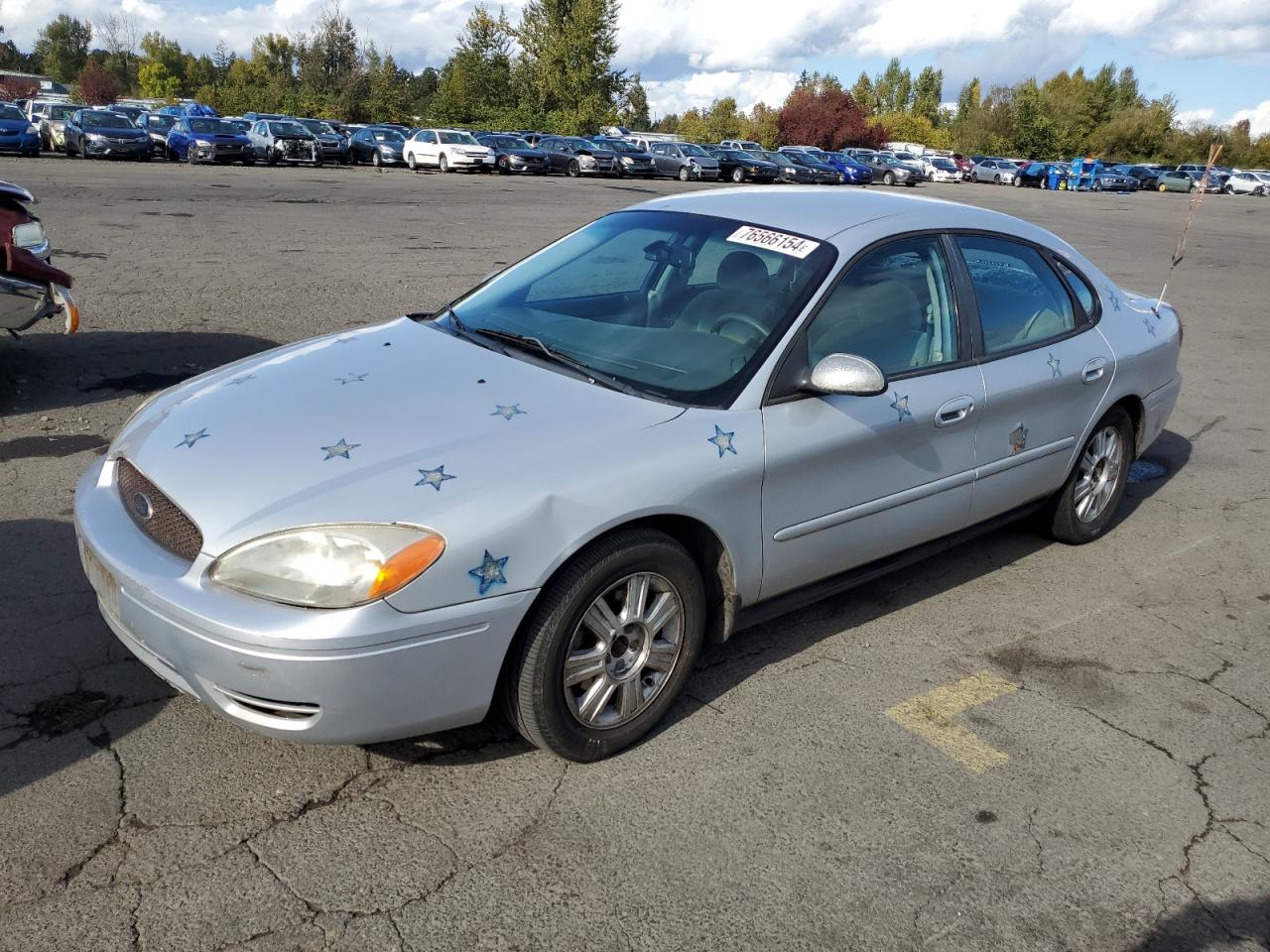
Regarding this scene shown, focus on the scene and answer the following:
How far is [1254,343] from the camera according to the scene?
11.2 m

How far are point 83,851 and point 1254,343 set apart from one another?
1177 cm

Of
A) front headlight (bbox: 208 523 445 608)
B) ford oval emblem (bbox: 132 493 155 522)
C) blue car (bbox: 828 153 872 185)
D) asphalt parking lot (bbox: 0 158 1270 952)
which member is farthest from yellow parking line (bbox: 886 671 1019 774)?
blue car (bbox: 828 153 872 185)

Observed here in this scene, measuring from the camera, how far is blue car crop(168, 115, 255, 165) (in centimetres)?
3350

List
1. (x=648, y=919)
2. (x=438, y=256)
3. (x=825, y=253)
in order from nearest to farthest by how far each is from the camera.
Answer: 1. (x=648, y=919)
2. (x=825, y=253)
3. (x=438, y=256)

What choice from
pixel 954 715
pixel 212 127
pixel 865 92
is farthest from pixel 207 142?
pixel 865 92

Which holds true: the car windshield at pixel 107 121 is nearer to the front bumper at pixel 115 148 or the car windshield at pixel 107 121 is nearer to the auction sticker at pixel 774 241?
the front bumper at pixel 115 148

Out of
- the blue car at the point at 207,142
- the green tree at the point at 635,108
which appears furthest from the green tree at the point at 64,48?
the blue car at the point at 207,142

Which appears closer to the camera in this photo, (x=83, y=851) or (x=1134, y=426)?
(x=83, y=851)

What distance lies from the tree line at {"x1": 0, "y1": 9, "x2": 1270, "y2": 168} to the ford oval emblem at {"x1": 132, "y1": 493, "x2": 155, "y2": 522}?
6409cm

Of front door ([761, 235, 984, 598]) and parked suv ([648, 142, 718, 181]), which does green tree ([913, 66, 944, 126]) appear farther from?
front door ([761, 235, 984, 598])

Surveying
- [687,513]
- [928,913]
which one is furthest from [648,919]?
[687,513]

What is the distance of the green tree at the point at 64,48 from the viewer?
4811 inches

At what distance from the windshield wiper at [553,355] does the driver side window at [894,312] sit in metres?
0.68

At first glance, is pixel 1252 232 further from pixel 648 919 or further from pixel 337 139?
pixel 648 919
